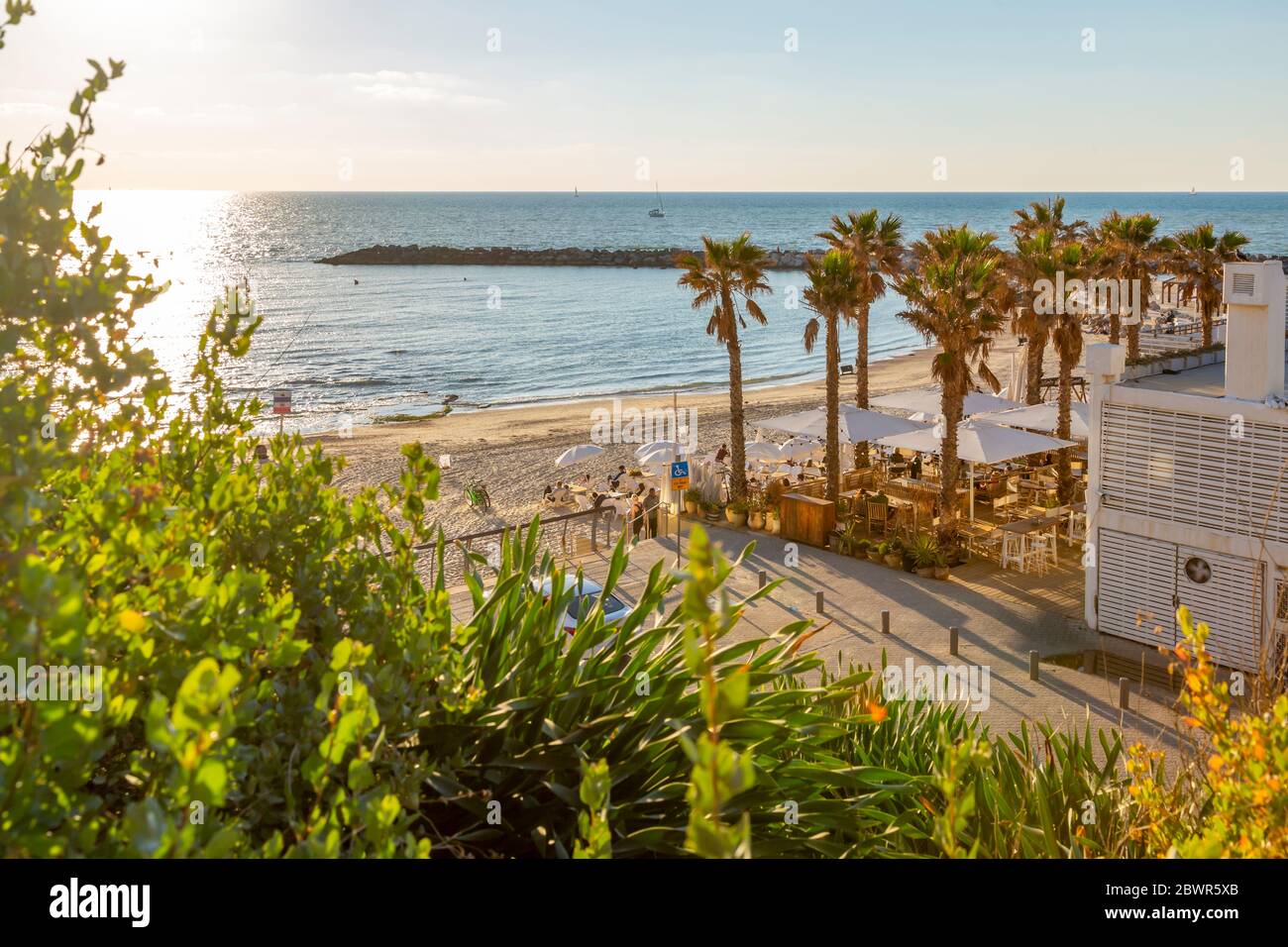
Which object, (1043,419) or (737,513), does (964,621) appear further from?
(1043,419)

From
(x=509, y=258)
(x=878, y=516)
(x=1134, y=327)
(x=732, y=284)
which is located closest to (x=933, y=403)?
(x=878, y=516)

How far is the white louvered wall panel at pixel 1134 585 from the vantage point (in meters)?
17.3

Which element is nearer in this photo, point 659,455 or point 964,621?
point 964,621

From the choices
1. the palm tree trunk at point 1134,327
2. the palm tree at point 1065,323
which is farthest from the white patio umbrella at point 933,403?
the palm tree trunk at point 1134,327

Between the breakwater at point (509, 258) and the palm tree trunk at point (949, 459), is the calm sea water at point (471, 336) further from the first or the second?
the palm tree trunk at point (949, 459)

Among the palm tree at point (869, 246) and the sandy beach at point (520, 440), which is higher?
the palm tree at point (869, 246)

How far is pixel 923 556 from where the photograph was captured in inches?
861

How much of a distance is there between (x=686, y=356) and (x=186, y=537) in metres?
70.5

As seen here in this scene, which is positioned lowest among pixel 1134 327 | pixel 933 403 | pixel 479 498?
pixel 479 498

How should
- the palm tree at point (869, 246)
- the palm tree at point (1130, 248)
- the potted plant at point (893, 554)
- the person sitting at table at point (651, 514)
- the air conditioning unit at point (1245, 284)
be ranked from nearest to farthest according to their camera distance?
1. the air conditioning unit at point (1245, 284)
2. the potted plant at point (893, 554)
3. the person sitting at table at point (651, 514)
4. the palm tree at point (869, 246)
5. the palm tree at point (1130, 248)

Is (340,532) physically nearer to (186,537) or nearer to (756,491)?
(186,537)

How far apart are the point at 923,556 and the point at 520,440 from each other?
79.8ft

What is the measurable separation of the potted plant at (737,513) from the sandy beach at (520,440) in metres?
5.83

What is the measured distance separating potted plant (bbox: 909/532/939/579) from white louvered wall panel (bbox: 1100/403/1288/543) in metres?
4.41
